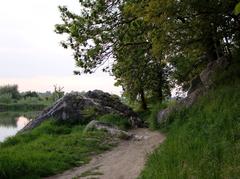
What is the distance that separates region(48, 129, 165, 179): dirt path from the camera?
35.4 feet

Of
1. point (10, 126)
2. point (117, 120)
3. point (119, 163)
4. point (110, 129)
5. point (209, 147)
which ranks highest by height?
point (10, 126)

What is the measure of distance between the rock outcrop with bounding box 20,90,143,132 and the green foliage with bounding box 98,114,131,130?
31 cm

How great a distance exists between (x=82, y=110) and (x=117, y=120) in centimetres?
208

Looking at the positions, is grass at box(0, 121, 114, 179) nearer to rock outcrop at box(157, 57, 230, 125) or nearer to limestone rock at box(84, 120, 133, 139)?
limestone rock at box(84, 120, 133, 139)

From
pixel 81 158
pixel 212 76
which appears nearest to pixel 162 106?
pixel 212 76

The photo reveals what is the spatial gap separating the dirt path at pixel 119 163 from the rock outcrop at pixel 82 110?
5.44 meters

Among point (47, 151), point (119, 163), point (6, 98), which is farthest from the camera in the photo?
point (6, 98)

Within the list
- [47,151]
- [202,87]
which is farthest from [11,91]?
[47,151]

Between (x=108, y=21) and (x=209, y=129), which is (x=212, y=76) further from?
(x=209, y=129)

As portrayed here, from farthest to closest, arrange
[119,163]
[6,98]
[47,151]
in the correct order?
[6,98] < [47,151] < [119,163]

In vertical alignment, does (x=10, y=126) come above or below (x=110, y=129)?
above

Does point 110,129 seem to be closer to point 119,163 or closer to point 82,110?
point 82,110

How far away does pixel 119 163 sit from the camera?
39.7 ft

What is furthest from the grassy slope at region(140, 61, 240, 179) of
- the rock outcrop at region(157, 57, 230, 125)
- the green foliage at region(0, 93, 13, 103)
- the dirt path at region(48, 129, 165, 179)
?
the green foliage at region(0, 93, 13, 103)
